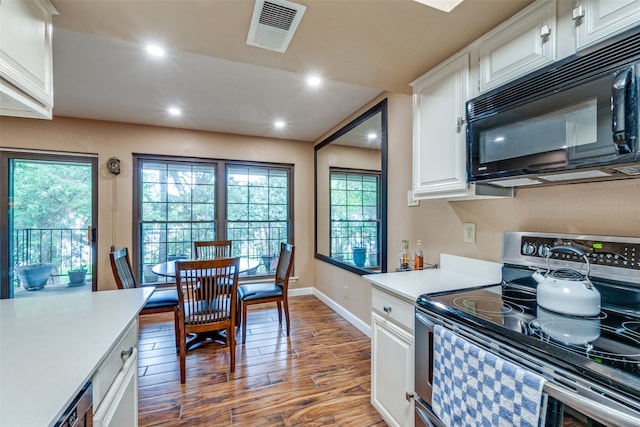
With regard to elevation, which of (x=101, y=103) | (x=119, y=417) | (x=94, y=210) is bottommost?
(x=119, y=417)

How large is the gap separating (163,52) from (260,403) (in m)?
2.67

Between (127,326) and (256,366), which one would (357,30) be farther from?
(256,366)

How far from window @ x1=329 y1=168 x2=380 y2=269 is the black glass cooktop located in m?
2.54

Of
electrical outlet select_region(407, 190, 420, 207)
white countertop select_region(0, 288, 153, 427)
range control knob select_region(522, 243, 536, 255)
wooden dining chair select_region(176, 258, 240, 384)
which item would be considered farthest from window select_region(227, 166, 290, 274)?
range control knob select_region(522, 243, 536, 255)

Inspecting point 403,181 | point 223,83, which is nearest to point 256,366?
point 403,181

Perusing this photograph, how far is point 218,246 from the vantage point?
359 centimetres

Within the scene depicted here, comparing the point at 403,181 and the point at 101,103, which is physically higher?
the point at 101,103

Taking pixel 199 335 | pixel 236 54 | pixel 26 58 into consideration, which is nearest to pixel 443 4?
pixel 236 54

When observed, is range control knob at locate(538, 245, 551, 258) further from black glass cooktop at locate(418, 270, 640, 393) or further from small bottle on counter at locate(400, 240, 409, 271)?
small bottle on counter at locate(400, 240, 409, 271)

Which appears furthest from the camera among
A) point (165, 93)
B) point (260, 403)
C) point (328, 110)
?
point (328, 110)

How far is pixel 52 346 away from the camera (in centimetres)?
92

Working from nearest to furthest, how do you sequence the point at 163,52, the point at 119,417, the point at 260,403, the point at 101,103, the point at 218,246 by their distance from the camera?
the point at 119,417
the point at 260,403
the point at 163,52
the point at 101,103
the point at 218,246

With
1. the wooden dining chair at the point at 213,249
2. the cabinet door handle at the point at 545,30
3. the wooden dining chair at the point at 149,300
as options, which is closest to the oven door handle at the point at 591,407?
the cabinet door handle at the point at 545,30

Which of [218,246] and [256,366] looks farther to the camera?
[218,246]
